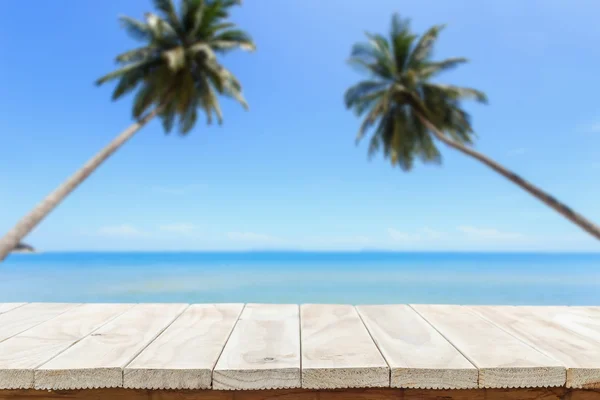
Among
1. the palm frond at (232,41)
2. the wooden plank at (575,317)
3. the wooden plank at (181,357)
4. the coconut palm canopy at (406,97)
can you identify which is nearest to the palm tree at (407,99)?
A: the coconut palm canopy at (406,97)

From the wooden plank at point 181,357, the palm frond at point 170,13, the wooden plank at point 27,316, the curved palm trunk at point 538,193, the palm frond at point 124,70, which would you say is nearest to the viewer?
the wooden plank at point 181,357

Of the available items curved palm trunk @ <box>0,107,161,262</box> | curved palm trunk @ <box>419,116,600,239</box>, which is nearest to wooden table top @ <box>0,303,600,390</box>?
curved palm trunk @ <box>0,107,161,262</box>

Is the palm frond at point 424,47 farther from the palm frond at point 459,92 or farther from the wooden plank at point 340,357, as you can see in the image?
the wooden plank at point 340,357

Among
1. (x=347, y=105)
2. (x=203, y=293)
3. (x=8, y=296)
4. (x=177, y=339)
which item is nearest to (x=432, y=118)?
(x=347, y=105)

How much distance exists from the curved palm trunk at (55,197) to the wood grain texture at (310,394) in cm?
544

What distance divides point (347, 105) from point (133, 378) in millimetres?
12859

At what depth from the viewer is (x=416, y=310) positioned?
2.59 meters

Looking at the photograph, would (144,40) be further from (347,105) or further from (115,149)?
(347,105)

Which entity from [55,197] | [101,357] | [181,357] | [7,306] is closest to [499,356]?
[181,357]

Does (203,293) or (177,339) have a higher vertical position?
(177,339)

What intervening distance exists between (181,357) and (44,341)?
810 mm

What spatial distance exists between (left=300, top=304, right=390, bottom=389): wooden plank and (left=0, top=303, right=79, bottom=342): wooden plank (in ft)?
5.26

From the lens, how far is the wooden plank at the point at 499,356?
159 centimetres

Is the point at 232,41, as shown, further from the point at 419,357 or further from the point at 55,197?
the point at 419,357
